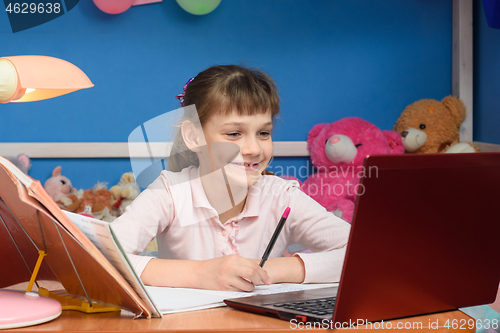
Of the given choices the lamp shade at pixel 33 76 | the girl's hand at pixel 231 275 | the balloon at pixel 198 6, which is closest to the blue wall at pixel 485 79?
the balloon at pixel 198 6

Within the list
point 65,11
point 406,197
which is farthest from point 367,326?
point 65,11

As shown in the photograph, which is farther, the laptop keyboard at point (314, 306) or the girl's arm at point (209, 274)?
the girl's arm at point (209, 274)

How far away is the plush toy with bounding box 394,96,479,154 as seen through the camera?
194 cm

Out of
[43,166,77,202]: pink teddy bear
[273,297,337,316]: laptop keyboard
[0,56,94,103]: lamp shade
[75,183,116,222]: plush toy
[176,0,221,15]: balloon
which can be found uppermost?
[176,0,221,15]: balloon

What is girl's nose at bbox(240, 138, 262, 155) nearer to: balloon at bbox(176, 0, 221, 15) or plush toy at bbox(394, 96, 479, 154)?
balloon at bbox(176, 0, 221, 15)

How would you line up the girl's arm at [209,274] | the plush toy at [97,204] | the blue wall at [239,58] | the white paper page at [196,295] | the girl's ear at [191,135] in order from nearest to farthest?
the white paper page at [196,295], the girl's arm at [209,274], the girl's ear at [191,135], the plush toy at [97,204], the blue wall at [239,58]

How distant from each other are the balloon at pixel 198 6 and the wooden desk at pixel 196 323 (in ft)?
5.08

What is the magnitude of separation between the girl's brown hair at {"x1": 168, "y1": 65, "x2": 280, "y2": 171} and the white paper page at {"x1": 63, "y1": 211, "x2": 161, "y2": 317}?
58 centimetres

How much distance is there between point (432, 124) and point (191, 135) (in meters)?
1.28

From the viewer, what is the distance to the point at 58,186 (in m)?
1.84

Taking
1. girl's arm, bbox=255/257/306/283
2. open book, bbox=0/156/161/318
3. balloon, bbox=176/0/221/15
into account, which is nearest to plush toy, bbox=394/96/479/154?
balloon, bbox=176/0/221/15

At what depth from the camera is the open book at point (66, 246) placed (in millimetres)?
437

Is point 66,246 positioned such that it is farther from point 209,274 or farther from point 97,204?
point 97,204

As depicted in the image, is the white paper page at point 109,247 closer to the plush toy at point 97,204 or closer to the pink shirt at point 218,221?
the pink shirt at point 218,221
